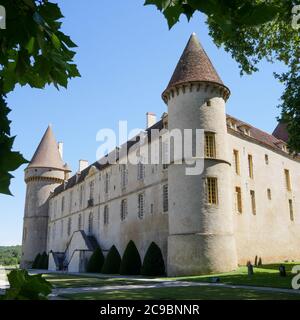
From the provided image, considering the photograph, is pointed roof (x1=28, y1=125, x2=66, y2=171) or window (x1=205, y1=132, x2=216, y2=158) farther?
pointed roof (x1=28, y1=125, x2=66, y2=171)

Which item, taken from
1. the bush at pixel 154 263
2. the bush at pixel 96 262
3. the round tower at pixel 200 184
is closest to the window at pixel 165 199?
the round tower at pixel 200 184

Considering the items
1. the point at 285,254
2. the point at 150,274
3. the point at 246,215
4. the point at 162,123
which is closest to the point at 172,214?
the point at 150,274

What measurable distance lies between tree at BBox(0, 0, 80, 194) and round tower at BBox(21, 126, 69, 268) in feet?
157

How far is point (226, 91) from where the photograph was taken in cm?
2545

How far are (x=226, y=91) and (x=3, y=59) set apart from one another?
24948 mm

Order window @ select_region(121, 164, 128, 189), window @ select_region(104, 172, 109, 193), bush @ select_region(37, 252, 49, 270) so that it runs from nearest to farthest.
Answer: window @ select_region(121, 164, 128, 189)
window @ select_region(104, 172, 109, 193)
bush @ select_region(37, 252, 49, 270)

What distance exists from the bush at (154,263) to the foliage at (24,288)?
2297cm

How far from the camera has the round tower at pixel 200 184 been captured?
21781 millimetres

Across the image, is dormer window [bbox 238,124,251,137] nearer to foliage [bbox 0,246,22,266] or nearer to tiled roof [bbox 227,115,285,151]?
tiled roof [bbox 227,115,285,151]

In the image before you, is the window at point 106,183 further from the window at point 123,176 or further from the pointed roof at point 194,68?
the pointed roof at point 194,68

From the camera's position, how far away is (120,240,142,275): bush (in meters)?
25.8

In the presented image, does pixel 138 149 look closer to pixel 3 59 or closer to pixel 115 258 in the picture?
pixel 115 258

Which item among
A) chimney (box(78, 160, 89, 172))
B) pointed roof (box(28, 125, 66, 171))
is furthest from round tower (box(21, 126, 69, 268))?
chimney (box(78, 160, 89, 172))
